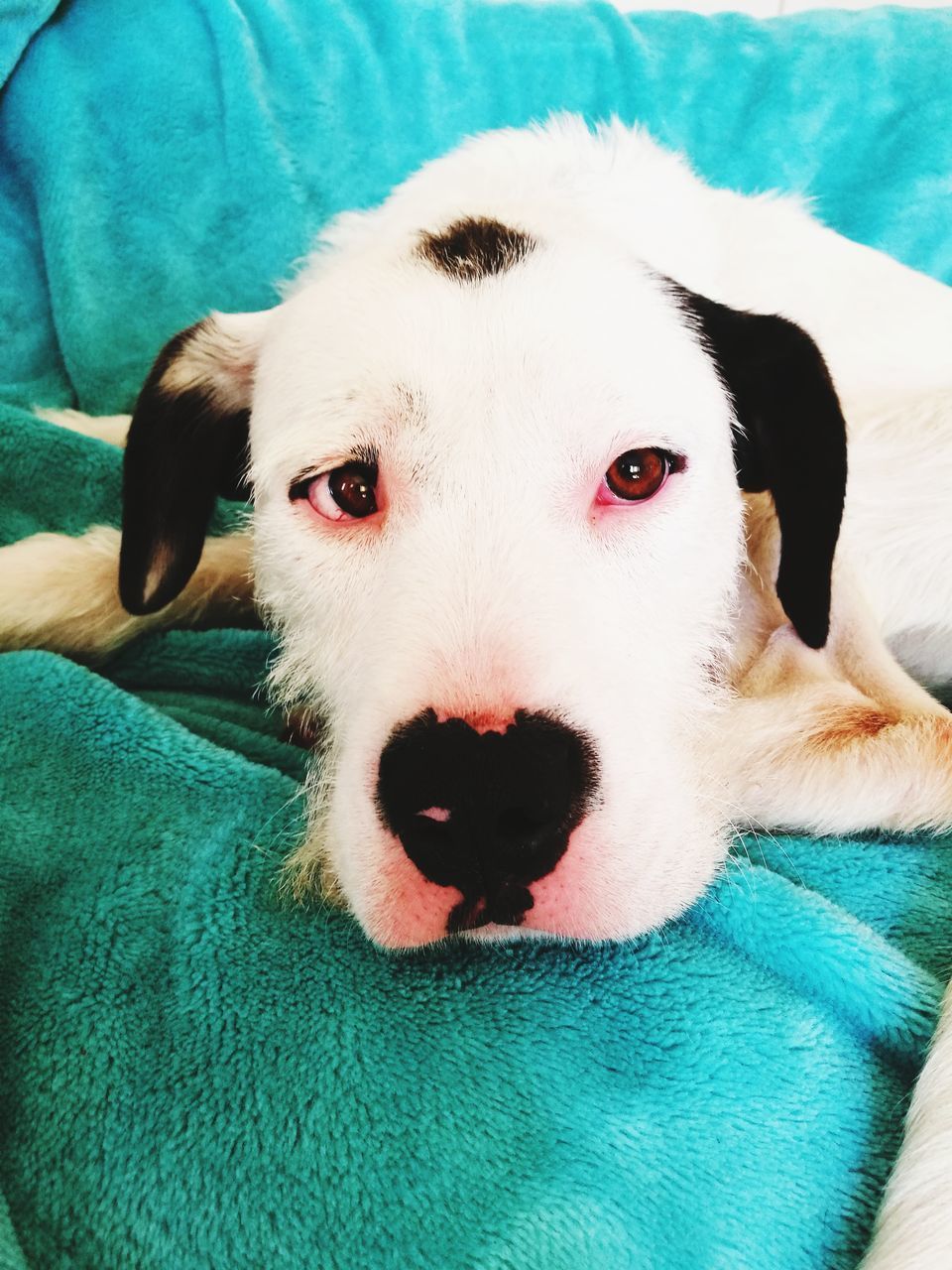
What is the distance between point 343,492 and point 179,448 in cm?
45

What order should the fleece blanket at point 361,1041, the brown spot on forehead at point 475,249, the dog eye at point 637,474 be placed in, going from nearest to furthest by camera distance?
the fleece blanket at point 361,1041 < the dog eye at point 637,474 < the brown spot on forehead at point 475,249

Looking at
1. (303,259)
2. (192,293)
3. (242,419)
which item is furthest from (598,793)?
(192,293)

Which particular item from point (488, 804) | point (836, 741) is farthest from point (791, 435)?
point (488, 804)

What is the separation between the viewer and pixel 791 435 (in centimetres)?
132

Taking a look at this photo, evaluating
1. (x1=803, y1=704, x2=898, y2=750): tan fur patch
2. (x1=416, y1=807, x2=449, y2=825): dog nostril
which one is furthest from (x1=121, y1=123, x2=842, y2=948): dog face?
(x1=803, y1=704, x2=898, y2=750): tan fur patch

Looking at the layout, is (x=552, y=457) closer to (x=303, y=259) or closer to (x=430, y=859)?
(x=430, y=859)

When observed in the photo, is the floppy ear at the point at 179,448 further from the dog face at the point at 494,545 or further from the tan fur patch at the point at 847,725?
the tan fur patch at the point at 847,725

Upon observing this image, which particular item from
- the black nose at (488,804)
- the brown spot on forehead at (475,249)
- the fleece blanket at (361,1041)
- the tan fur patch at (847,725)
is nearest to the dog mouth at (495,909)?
the black nose at (488,804)

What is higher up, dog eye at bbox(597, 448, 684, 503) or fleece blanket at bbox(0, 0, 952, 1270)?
dog eye at bbox(597, 448, 684, 503)

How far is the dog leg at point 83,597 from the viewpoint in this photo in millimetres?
1569

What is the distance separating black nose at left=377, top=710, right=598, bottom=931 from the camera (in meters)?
0.79

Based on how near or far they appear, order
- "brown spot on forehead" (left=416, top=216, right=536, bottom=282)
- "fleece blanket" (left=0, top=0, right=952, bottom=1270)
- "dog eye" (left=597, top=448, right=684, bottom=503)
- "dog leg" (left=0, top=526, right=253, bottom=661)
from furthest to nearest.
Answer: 1. "dog leg" (left=0, top=526, right=253, bottom=661)
2. "brown spot on forehead" (left=416, top=216, right=536, bottom=282)
3. "dog eye" (left=597, top=448, right=684, bottom=503)
4. "fleece blanket" (left=0, top=0, right=952, bottom=1270)

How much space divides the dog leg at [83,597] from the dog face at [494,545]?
20cm

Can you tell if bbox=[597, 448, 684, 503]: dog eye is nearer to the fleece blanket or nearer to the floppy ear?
the fleece blanket
